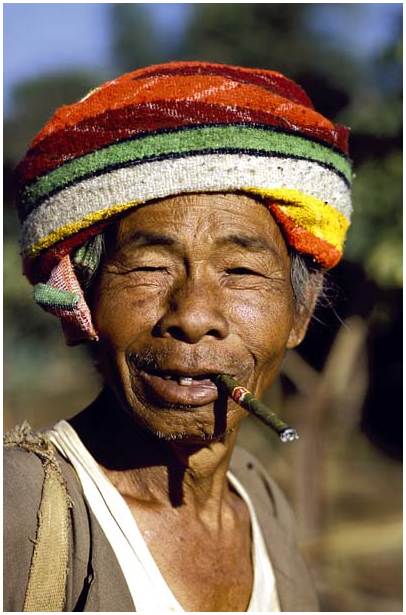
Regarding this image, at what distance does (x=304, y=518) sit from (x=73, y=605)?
16.7 feet

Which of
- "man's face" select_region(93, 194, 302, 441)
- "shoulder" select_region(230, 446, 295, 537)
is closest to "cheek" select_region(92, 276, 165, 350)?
"man's face" select_region(93, 194, 302, 441)

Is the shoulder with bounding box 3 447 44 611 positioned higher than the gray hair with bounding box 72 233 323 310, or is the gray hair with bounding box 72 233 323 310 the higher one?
the gray hair with bounding box 72 233 323 310

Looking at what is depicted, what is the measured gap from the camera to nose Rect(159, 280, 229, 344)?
1.75 metres

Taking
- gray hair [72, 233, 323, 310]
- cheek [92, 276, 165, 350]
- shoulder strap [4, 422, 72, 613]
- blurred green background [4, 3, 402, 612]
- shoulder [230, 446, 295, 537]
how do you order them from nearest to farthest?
1. shoulder strap [4, 422, 72, 613]
2. cheek [92, 276, 165, 350]
3. gray hair [72, 233, 323, 310]
4. shoulder [230, 446, 295, 537]
5. blurred green background [4, 3, 402, 612]

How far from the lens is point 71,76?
917 cm

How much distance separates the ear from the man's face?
0.87ft

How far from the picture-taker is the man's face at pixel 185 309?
1793 millimetres

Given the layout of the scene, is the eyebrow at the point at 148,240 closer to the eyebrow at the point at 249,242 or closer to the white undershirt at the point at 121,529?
the eyebrow at the point at 249,242

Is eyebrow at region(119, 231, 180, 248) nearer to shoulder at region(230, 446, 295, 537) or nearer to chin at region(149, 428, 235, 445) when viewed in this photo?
Result: chin at region(149, 428, 235, 445)

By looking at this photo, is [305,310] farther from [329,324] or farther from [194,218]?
[329,324]

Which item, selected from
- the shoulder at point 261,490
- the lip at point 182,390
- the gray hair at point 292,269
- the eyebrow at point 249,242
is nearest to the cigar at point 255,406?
the lip at point 182,390

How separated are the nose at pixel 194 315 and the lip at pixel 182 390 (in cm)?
10

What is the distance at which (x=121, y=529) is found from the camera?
1814mm

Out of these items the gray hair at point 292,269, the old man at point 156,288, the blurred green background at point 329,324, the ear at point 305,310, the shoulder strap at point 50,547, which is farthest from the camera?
the blurred green background at point 329,324
